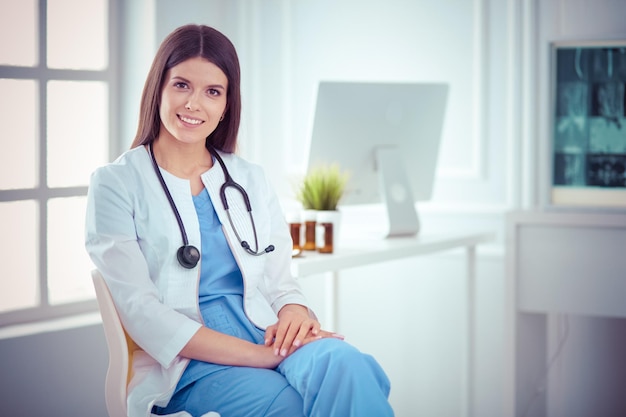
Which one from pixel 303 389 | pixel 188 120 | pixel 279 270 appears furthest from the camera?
pixel 279 270

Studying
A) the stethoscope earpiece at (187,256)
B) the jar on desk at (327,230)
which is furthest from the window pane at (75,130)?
the stethoscope earpiece at (187,256)

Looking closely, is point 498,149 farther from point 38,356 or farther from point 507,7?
point 38,356

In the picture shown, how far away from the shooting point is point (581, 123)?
9.73 feet

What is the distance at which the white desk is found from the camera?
2.28 meters

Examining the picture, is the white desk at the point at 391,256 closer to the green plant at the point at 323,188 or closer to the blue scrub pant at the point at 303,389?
the green plant at the point at 323,188

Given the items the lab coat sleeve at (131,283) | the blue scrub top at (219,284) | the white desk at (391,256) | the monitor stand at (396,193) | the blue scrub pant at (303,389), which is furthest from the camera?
the monitor stand at (396,193)

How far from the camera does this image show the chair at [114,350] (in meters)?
1.67

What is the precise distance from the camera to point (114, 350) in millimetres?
1687

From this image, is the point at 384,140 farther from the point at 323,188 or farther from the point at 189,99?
the point at 189,99

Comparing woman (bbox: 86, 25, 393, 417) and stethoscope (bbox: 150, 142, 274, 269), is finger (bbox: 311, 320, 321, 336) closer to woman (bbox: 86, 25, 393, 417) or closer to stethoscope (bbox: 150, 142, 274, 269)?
woman (bbox: 86, 25, 393, 417)

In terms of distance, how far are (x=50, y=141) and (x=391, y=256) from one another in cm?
118

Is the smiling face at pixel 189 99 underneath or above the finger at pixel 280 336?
above

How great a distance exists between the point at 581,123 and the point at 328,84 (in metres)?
0.96

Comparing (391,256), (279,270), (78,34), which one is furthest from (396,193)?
(78,34)
